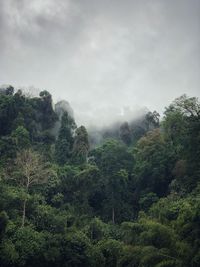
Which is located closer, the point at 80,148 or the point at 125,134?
the point at 80,148

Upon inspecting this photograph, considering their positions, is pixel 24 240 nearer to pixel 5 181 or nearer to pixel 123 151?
pixel 5 181

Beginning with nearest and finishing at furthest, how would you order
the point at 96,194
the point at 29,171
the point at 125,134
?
the point at 29,171 → the point at 96,194 → the point at 125,134

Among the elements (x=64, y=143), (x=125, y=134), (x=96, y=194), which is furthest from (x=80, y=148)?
(x=125, y=134)

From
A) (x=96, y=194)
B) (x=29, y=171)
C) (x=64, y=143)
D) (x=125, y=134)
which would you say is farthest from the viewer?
(x=125, y=134)

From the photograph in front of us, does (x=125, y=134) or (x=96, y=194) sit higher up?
(x=125, y=134)

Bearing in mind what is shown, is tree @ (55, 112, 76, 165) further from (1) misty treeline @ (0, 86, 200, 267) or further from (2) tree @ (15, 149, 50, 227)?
(2) tree @ (15, 149, 50, 227)

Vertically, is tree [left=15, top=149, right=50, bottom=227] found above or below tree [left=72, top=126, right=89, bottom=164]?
below

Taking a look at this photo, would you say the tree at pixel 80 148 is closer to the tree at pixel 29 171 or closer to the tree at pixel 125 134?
the tree at pixel 29 171

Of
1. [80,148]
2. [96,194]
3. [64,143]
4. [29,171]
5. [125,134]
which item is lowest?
[96,194]

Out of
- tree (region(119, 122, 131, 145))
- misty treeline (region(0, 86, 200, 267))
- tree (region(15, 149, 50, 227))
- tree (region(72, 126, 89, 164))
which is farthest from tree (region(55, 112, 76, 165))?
tree (region(119, 122, 131, 145))

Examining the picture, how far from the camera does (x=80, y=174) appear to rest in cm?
3391

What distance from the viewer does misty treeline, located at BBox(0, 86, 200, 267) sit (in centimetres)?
2283

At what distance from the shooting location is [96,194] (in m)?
35.1

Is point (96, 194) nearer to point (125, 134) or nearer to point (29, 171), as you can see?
point (29, 171)
